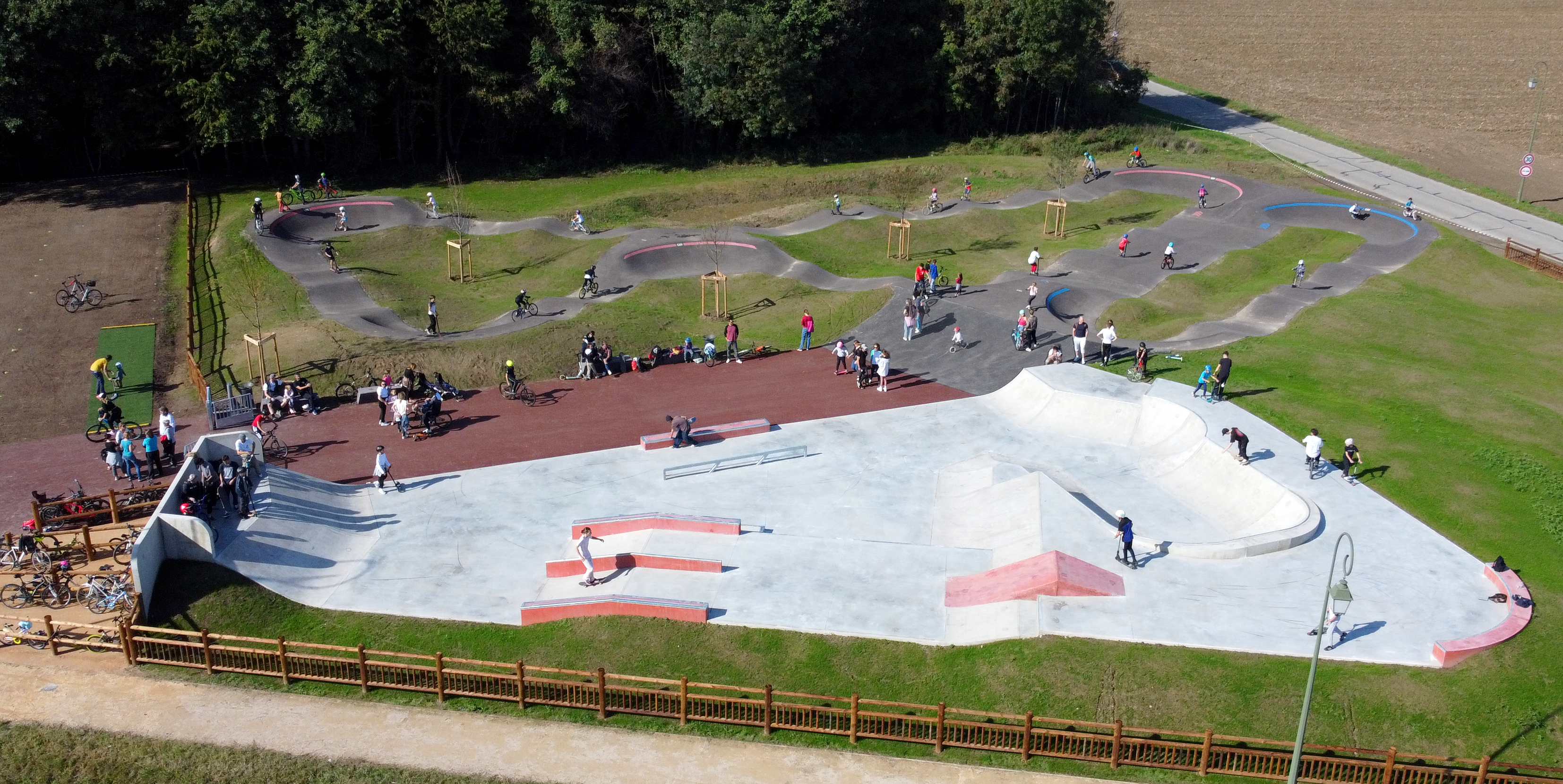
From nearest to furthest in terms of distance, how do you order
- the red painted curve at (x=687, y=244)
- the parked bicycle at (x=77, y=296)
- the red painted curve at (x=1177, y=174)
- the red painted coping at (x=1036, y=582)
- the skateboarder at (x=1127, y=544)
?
the red painted coping at (x=1036, y=582), the skateboarder at (x=1127, y=544), the parked bicycle at (x=77, y=296), the red painted curve at (x=687, y=244), the red painted curve at (x=1177, y=174)

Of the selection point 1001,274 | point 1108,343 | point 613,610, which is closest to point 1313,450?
point 1108,343

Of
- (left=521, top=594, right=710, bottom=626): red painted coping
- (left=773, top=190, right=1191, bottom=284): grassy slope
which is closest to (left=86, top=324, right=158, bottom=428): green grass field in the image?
(left=521, top=594, right=710, bottom=626): red painted coping

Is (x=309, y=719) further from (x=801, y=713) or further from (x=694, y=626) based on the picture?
(x=801, y=713)

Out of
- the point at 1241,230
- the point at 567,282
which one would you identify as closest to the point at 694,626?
the point at 567,282

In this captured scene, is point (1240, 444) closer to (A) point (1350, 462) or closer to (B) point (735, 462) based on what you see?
(A) point (1350, 462)

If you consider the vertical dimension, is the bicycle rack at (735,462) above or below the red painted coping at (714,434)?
below

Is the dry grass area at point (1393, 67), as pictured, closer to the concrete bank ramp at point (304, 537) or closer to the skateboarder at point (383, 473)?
the skateboarder at point (383, 473)

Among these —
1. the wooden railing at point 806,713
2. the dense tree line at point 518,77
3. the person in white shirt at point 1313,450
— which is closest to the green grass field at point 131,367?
the wooden railing at point 806,713
